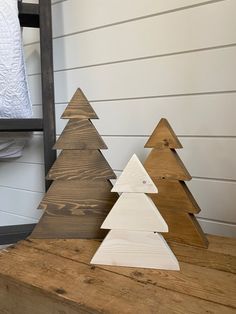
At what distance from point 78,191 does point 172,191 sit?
8.9 inches

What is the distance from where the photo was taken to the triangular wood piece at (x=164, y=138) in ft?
2.63

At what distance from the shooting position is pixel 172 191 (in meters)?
0.79

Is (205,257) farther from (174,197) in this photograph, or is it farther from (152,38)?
(152,38)

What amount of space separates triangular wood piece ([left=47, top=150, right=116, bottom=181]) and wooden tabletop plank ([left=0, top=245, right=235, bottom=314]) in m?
0.20

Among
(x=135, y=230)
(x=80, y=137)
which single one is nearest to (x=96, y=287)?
(x=135, y=230)

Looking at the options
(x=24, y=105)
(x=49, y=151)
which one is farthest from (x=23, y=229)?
(x=24, y=105)

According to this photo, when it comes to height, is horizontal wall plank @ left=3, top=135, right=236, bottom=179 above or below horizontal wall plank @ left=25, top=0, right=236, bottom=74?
below

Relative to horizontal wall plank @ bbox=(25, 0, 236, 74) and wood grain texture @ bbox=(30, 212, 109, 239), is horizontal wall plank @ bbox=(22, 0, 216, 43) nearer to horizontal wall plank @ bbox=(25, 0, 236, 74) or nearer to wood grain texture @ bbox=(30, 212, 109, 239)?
horizontal wall plank @ bbox=(25, 0, 236, 74)

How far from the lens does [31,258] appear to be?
0.71m

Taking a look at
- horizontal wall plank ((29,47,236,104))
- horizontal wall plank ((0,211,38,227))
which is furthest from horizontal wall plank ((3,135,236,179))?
horizontal wall plank ((0,211,38,227))

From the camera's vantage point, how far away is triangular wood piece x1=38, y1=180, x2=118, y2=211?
83cm

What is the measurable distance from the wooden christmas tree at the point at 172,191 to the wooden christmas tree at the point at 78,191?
0.37 feet

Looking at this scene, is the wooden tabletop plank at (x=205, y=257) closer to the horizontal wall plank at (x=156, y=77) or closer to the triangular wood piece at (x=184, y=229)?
the triangular wood piece at (x=184, y=229)

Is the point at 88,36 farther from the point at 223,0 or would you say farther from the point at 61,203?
the point at 61,203
